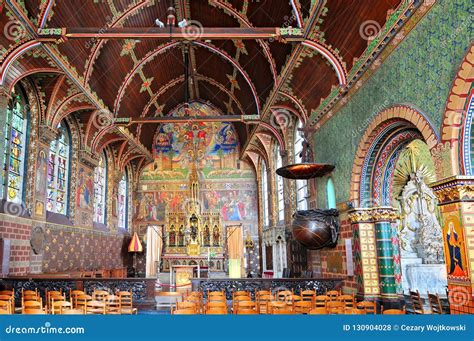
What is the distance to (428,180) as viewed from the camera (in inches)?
594

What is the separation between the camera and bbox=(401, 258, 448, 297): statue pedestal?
14148mm

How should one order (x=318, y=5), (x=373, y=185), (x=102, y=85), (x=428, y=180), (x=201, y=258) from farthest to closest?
1. (x=201, y=258)
2. (x=102, y=85)
3. (x=428, y=180)
4. (x=373, y=185)
5. (x=318, y=5)

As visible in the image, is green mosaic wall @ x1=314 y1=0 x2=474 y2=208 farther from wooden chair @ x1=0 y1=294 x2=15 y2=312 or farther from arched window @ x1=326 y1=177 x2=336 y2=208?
wooden chair @ x1=0 y1=294 x2=15 y2=312

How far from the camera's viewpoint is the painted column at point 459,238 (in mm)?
6516

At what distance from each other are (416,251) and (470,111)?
990 centimetres

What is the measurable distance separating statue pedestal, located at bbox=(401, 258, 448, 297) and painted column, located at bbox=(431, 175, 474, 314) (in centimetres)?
795

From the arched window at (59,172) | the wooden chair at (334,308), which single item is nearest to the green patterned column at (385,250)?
the wooden chair at (334,308)

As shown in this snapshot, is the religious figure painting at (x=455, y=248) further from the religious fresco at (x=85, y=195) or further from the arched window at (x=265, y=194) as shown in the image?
the arched window at (x=265, y=194)

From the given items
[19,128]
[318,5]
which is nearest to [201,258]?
[19,128]

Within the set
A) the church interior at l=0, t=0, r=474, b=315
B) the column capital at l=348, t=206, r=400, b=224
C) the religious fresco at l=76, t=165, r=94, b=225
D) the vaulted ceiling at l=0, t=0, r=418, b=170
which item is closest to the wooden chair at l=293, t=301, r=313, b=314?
the church interior at l=0, t=0, r=474, b=315

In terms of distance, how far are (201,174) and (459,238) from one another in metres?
20.1

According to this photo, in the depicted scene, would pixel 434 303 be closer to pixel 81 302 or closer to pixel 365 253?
pixel 365 253

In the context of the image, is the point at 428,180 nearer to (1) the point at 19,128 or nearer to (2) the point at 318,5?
(2) the point at 318,5

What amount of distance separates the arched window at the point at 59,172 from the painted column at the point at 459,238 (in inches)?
552
